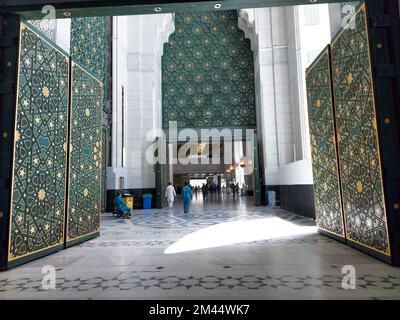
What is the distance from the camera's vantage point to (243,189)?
51.5 ft

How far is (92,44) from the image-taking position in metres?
7.30

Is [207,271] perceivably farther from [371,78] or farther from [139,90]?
[139,90]

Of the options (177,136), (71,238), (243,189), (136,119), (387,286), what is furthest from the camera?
(243,189)

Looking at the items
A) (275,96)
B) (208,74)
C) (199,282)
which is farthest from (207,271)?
(208,74)

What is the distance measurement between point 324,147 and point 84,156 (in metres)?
3.36

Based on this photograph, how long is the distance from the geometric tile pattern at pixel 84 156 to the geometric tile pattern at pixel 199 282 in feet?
4.67

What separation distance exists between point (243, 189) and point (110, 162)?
9.27 meters

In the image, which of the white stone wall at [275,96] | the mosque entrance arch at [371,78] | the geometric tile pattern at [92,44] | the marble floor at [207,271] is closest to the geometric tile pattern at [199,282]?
the marble floor at [207,271]

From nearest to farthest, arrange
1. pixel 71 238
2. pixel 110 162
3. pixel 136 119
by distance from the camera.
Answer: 1. pixel 71 238
2. pixel 110 162
3. pixel 136 119

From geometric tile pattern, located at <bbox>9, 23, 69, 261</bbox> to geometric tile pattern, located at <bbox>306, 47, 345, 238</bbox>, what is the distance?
337 centimetres

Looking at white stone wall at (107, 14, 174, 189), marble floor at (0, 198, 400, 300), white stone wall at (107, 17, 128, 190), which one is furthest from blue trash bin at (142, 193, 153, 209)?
marble floor at (0, 198, 400, 300)
